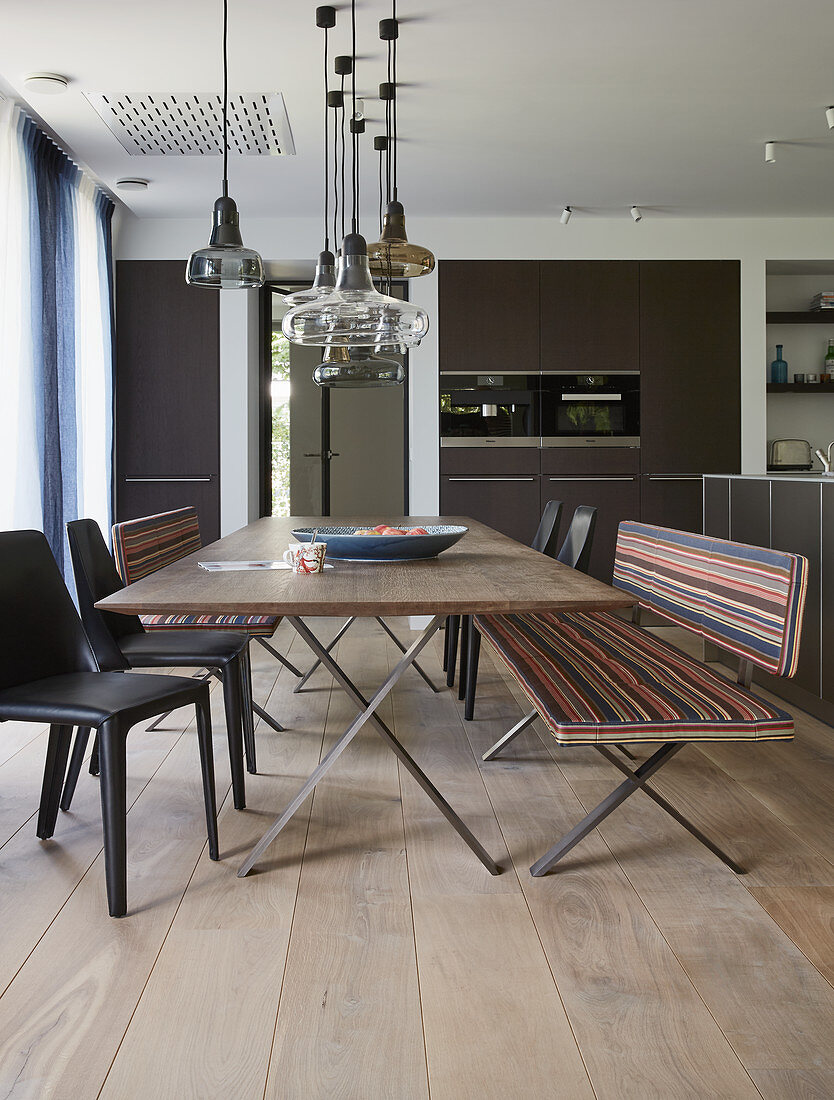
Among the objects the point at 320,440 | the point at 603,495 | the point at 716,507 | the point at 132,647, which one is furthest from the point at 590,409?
the point at 132,647

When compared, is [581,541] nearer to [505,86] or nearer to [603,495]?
[505,86]

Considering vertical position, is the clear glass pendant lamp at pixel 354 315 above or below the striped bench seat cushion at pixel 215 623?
above

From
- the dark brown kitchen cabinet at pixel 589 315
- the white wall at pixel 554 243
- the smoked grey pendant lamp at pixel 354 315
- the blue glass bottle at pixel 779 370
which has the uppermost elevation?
the white wall at pixel 554 243

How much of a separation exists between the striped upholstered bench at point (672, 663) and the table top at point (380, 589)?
0.23 meters

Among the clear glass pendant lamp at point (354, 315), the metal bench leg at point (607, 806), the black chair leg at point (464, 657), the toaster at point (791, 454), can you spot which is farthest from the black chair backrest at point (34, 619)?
the toaster at point (791, 454)

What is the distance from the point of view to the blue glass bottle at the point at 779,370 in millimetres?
6277

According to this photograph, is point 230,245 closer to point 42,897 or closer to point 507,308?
point 42,897

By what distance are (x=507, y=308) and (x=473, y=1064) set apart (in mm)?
5082

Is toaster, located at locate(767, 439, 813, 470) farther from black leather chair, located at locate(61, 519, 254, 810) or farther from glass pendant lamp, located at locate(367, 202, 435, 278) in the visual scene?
black leather chair, located at locate(61, 519, 254, 810)

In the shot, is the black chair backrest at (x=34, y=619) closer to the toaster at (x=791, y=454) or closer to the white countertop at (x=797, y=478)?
the white countertop at (x=797, y=478)

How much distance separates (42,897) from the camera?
2.02 meters

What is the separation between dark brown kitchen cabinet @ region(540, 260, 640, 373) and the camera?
590 centimetres

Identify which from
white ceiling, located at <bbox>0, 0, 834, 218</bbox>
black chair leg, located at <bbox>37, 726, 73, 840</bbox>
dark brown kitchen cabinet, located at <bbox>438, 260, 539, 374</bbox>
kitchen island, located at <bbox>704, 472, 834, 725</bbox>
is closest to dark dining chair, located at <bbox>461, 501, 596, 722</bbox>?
kitchen island, located at <bbox>704, 472, 834, 725</bbox>

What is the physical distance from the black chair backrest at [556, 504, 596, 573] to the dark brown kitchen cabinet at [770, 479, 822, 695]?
2.81 feet
